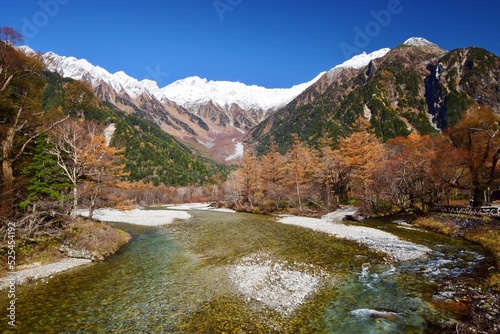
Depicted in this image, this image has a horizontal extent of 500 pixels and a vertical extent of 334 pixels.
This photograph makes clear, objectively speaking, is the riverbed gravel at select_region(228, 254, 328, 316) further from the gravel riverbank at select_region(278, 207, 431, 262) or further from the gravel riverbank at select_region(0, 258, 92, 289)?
the gravel riverbank at select_region(0, 258, 92, 289)

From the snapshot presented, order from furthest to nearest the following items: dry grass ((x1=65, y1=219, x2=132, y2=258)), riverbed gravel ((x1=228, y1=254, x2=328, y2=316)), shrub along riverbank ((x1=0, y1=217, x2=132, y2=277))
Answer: dry grass ((x1=65, y1=219, x2=132, y2=258)) → shrub along riverbank ((x1=0, y1=217, x2=132, y2=277)) → riverbed gravel ((x1=228, y1=254, x2=328, y2=316))

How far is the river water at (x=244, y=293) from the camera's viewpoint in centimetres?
1148

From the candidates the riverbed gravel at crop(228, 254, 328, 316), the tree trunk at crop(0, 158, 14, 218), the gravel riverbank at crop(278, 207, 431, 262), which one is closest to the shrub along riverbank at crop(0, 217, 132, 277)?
the tree trunk at crop(0, 158, 14, 218)

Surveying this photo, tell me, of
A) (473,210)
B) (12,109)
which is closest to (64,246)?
(12,109)

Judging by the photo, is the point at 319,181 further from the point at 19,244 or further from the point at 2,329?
the point at 2,329

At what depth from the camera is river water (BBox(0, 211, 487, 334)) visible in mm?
11477

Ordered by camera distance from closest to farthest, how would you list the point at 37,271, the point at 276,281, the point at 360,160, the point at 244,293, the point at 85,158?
the point at 244,293 < the point at 276,281 < the point at 37,271 < the point at 85,158 < the point at 360,160

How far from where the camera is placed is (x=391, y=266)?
1923 cm

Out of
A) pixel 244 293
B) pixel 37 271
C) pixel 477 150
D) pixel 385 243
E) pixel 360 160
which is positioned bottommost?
pixel 385 243

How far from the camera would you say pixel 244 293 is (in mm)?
14578

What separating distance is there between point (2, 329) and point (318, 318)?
1317 centimetres

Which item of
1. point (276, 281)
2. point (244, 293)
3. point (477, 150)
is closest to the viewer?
point (244, 293)

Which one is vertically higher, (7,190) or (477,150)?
(477,150)

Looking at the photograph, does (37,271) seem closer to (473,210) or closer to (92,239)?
(92,239)
